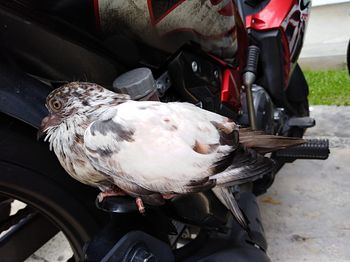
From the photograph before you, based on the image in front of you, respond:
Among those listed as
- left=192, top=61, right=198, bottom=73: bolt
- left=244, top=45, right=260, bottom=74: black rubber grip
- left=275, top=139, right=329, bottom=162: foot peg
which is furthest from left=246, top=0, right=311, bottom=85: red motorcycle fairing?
left=192, top=61, right=198, bottom=73: bolt

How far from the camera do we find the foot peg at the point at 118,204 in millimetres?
848

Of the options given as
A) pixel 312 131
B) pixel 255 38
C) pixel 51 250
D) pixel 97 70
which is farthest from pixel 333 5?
pixel 97 70

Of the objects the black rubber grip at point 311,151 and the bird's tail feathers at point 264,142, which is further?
the black rubber grip at point 311,151

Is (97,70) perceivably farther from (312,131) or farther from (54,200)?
(312,131)

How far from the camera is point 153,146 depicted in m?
0.75

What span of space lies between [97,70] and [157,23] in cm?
16

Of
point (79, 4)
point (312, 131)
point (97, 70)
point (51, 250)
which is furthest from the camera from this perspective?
point (312, 131)

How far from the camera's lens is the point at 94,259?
2.79 feet

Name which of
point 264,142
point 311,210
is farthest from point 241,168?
point 311,210

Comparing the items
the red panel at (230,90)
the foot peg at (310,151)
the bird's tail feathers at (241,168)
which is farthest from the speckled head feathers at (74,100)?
the foot peg at (310,151)

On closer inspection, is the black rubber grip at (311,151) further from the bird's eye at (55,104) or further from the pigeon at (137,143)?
the bird's eye at (55,104)

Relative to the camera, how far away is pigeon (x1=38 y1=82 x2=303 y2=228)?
0.75 metres

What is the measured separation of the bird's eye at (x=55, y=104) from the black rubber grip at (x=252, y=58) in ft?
2.34

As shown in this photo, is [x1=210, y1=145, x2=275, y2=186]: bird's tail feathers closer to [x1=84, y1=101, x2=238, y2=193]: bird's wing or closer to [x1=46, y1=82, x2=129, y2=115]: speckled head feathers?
[x1=84, y1=101, x2=238, y2=193]: bird's wing
